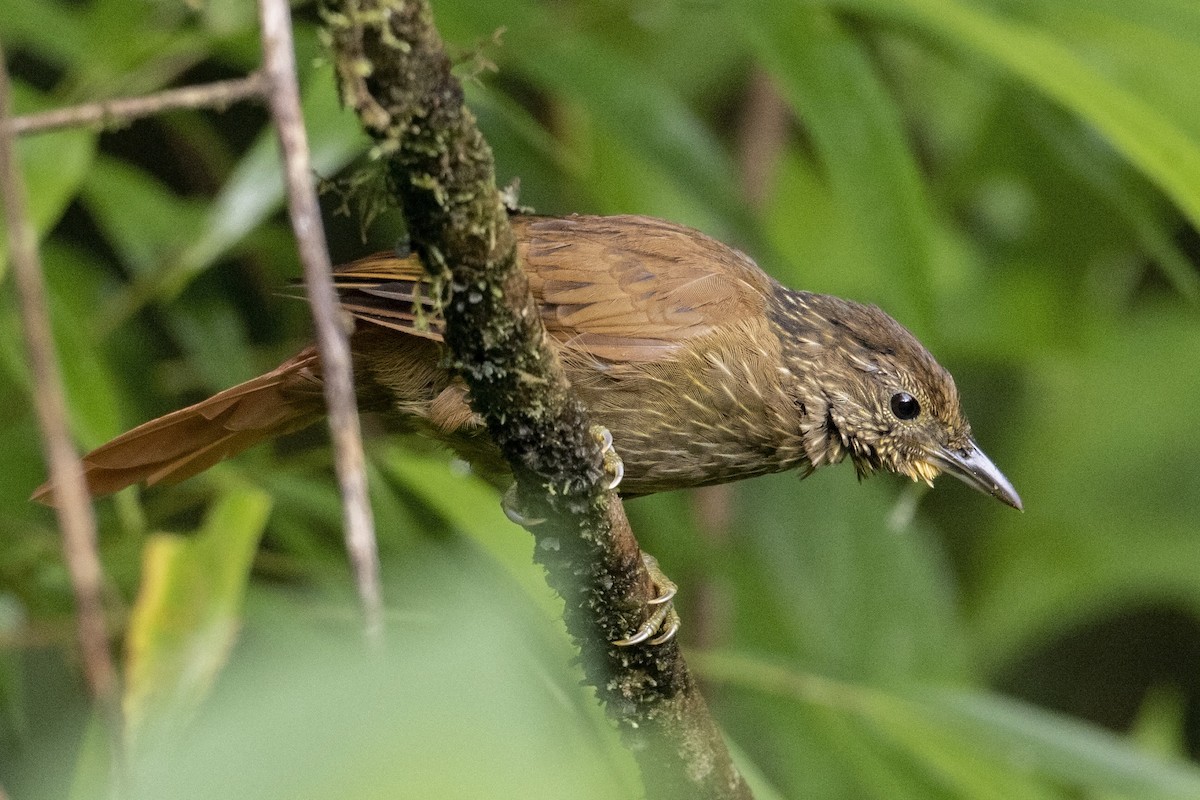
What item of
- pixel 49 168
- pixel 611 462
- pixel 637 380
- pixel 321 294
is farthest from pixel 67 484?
pixel 49 168

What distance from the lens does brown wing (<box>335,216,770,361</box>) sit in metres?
2.43

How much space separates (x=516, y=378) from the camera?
1720 mm

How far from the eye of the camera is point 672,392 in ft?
8.13

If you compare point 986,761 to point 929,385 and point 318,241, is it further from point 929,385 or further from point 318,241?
point 318,241

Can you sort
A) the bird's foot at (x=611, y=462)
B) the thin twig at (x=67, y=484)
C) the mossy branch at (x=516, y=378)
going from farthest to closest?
the bird's foot at (x=611, y=462) < the mossy branch at (x=516, y=378) < the thin twig at (x=67, y=484)

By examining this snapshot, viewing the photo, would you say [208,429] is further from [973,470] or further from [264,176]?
[973,470]

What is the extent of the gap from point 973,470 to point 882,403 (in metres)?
0.24

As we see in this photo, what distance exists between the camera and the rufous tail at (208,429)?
245cm

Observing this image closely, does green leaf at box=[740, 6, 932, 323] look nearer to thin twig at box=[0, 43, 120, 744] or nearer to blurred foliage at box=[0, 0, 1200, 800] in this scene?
blurred foliage at box=[0, 0, 1200, 800]

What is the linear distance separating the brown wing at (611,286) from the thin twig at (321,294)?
4.45 ft

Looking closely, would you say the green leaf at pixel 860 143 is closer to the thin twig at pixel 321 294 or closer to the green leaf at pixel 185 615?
the green leaf at pixel 185 615

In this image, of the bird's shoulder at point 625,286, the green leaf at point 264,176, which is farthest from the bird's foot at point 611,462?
the green leaf at point 264,176

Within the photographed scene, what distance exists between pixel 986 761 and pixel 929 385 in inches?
33.2

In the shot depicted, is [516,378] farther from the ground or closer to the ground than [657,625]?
farther from the ground
